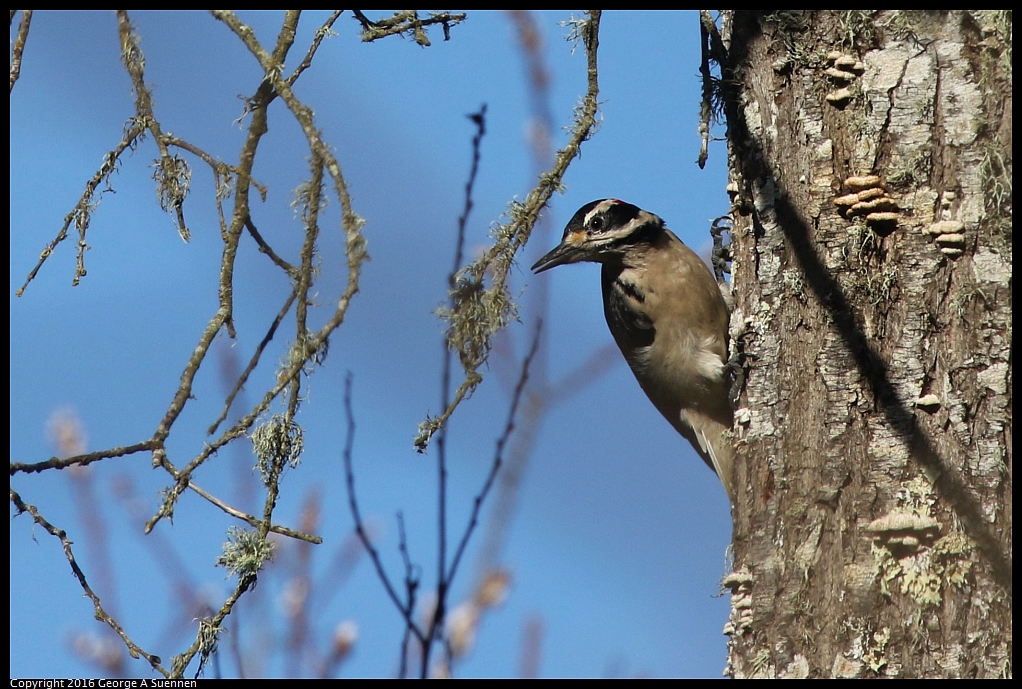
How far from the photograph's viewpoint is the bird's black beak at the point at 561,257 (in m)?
4.27

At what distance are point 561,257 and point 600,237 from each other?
7.2 inches

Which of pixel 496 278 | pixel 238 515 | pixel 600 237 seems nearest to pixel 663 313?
pixel 600 237

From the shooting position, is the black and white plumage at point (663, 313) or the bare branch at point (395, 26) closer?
the bare branch at point (395, 26)

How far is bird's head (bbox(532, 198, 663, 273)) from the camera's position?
425 cm

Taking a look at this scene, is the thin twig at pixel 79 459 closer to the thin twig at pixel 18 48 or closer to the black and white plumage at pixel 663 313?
the thin twig at pixel 18 48

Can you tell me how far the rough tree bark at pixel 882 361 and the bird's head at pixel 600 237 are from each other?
157 cm

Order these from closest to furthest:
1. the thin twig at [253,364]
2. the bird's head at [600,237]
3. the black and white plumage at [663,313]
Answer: the thin twig at [253,364] → the black and white plumage at [663,313] → the bird's head at [600,237]

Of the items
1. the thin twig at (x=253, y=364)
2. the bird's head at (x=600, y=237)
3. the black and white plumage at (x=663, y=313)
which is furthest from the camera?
the bird's head at (x=600, y=237)

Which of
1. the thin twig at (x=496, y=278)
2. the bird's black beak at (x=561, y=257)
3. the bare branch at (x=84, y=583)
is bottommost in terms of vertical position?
the bare branch at (x=84, y=583)

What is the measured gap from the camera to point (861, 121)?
251 cm

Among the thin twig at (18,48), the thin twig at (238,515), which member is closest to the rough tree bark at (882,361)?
the thin twig at (238,515)

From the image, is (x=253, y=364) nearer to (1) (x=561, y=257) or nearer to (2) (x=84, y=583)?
(2) (x=84, y=583)

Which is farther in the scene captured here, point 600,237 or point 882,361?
point 600,237

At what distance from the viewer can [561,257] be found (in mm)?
4273
